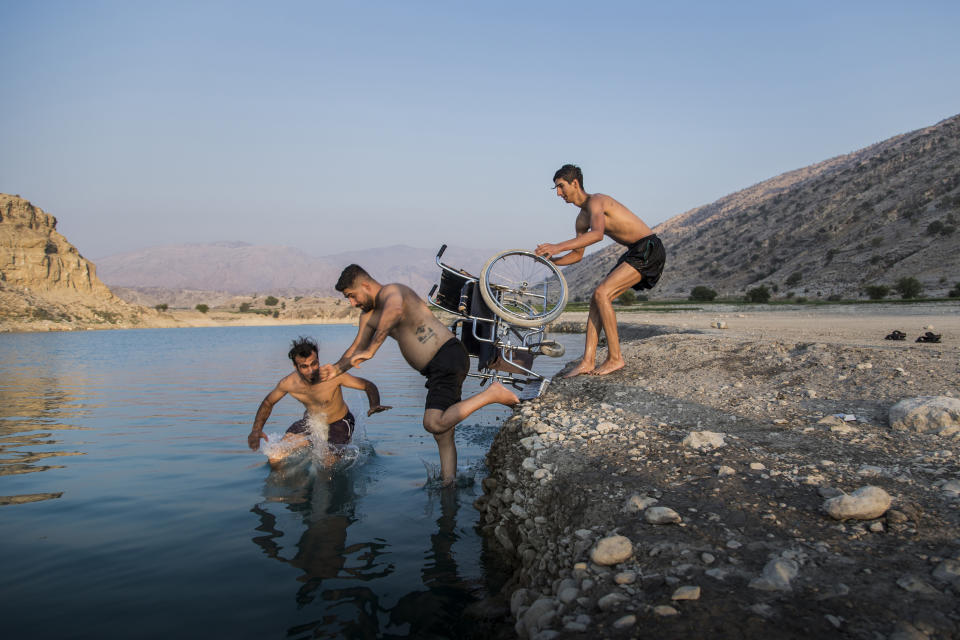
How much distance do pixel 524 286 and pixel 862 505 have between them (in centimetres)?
406

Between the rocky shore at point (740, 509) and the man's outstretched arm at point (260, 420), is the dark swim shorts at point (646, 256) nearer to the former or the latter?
the rocky shore at point (740, 509)

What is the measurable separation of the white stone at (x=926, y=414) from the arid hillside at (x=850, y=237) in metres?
Result: 29.6

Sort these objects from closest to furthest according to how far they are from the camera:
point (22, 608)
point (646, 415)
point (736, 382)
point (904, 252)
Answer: point (22, 608)
point (646, 415)
point (736, 382)
point (904, 252)

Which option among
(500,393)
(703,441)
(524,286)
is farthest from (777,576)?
(524,286)

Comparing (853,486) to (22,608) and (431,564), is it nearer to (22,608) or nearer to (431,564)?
(431,564)

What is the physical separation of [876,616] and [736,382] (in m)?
4.15

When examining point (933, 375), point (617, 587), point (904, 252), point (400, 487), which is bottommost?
point (400, 487)

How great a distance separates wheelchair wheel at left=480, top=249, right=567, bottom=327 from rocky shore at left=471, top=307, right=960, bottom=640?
39.3 inches

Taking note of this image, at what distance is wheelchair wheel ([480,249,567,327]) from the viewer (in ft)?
20.5

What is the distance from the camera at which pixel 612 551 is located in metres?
2.84

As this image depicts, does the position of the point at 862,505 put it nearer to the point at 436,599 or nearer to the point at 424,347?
the point at 436,599

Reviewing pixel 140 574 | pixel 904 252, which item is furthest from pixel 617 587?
pixel 904 252

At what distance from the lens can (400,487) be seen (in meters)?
6.14

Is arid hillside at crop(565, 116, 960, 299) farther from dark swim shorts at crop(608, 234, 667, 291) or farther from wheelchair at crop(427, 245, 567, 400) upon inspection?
wheelchair at crop(427, 245, 567, 400)
